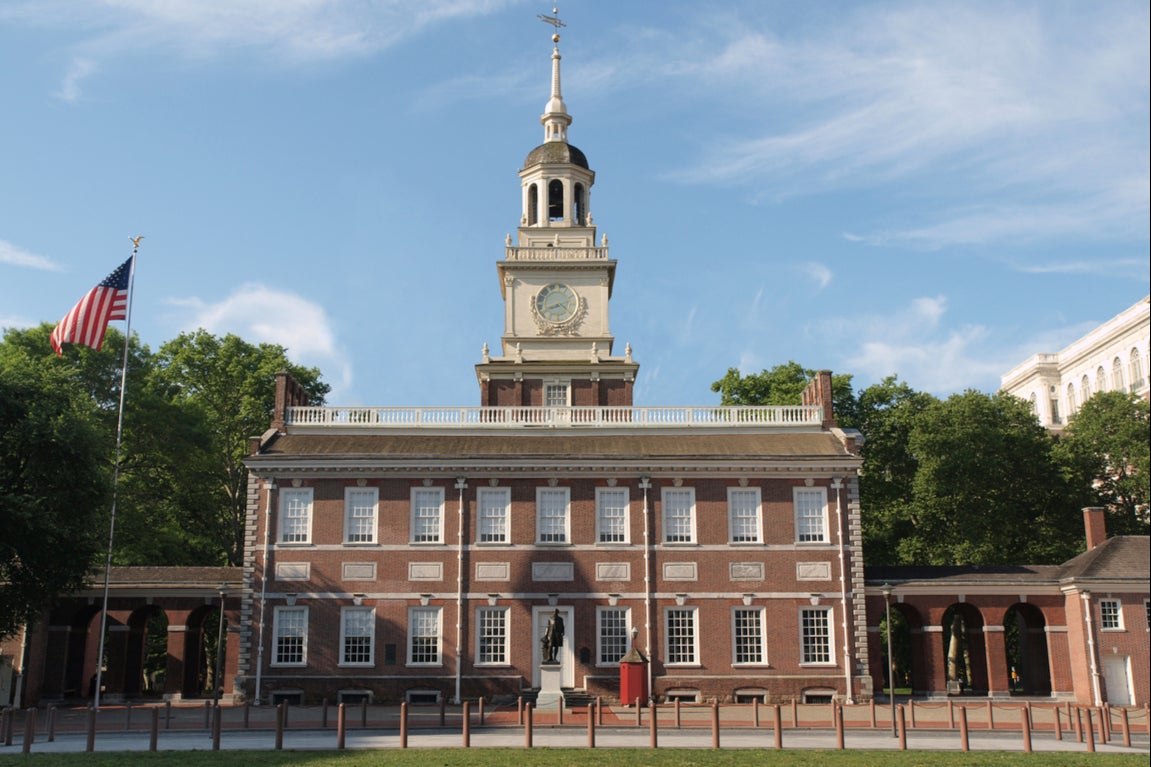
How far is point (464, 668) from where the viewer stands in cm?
3791

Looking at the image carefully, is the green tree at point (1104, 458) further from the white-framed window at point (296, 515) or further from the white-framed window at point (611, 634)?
the white-framed window at point (296, 515)

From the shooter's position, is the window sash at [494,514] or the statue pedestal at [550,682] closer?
the statue pedestal at [550,682]

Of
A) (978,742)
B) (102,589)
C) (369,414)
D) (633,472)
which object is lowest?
(978,742)

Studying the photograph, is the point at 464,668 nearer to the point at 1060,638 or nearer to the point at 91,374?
the point at 1060,638

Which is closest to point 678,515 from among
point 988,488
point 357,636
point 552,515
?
point 552,515

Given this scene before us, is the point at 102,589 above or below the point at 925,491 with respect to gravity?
below

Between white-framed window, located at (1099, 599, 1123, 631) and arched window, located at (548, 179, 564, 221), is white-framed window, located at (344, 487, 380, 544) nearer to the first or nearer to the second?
arched window, located at (548, 179, 564, 221)

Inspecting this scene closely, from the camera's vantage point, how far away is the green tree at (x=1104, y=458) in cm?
3991

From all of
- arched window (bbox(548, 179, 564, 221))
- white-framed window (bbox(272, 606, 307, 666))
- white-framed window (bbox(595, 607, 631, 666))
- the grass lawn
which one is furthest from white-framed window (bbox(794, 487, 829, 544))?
arched window (bbox(548, 179, 564, 221))

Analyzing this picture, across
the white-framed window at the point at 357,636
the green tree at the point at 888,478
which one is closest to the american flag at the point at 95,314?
the white-framed window at the point at 357,636

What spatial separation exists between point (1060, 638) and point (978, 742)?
54.7ft

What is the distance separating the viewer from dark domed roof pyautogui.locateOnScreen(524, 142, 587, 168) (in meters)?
52.7

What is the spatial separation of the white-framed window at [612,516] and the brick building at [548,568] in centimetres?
7

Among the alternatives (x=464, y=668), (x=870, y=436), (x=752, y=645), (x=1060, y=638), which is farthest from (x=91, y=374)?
(x=1060, y=638)
